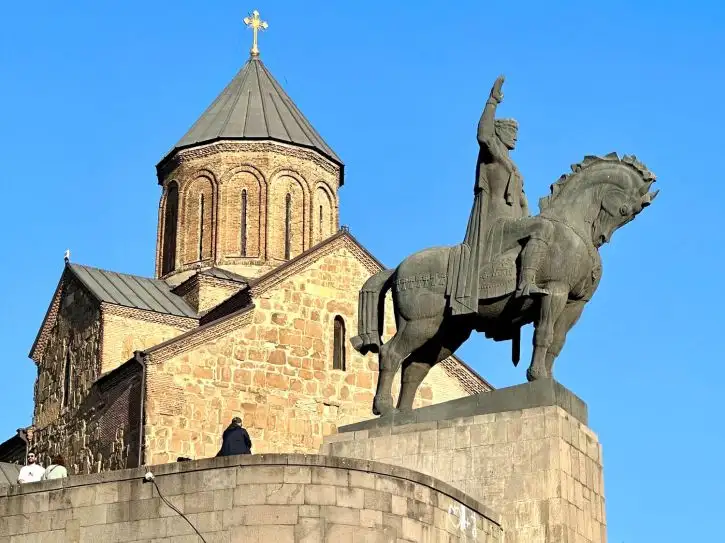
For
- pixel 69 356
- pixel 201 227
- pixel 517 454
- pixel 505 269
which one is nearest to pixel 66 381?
pixel 69 356

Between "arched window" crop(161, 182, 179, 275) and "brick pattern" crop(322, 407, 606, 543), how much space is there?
20439 mm

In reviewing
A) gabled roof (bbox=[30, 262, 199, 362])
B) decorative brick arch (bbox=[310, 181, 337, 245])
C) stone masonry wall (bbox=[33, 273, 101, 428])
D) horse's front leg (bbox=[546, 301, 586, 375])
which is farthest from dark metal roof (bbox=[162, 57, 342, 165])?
horse's front leg (bbox=[546, 301, 586, 375])

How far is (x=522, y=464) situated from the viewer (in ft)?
53.9

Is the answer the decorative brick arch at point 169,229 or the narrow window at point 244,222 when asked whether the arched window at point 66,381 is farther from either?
the narrow window at point 244,222

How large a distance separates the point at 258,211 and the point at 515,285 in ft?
65.4

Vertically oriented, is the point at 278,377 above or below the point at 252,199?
below

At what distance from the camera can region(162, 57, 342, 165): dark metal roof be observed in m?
37.2

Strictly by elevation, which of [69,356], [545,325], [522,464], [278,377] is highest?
[69,356]

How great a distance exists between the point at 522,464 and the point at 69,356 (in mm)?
19575

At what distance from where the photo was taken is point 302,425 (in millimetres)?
30578

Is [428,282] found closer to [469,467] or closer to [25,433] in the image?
[469,467]

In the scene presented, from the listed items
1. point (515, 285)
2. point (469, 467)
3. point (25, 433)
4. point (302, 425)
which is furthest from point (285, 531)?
point (25, 433)

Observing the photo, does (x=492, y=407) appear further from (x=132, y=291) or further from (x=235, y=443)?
(x=132, y=291)

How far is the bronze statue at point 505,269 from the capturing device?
16969 mm
